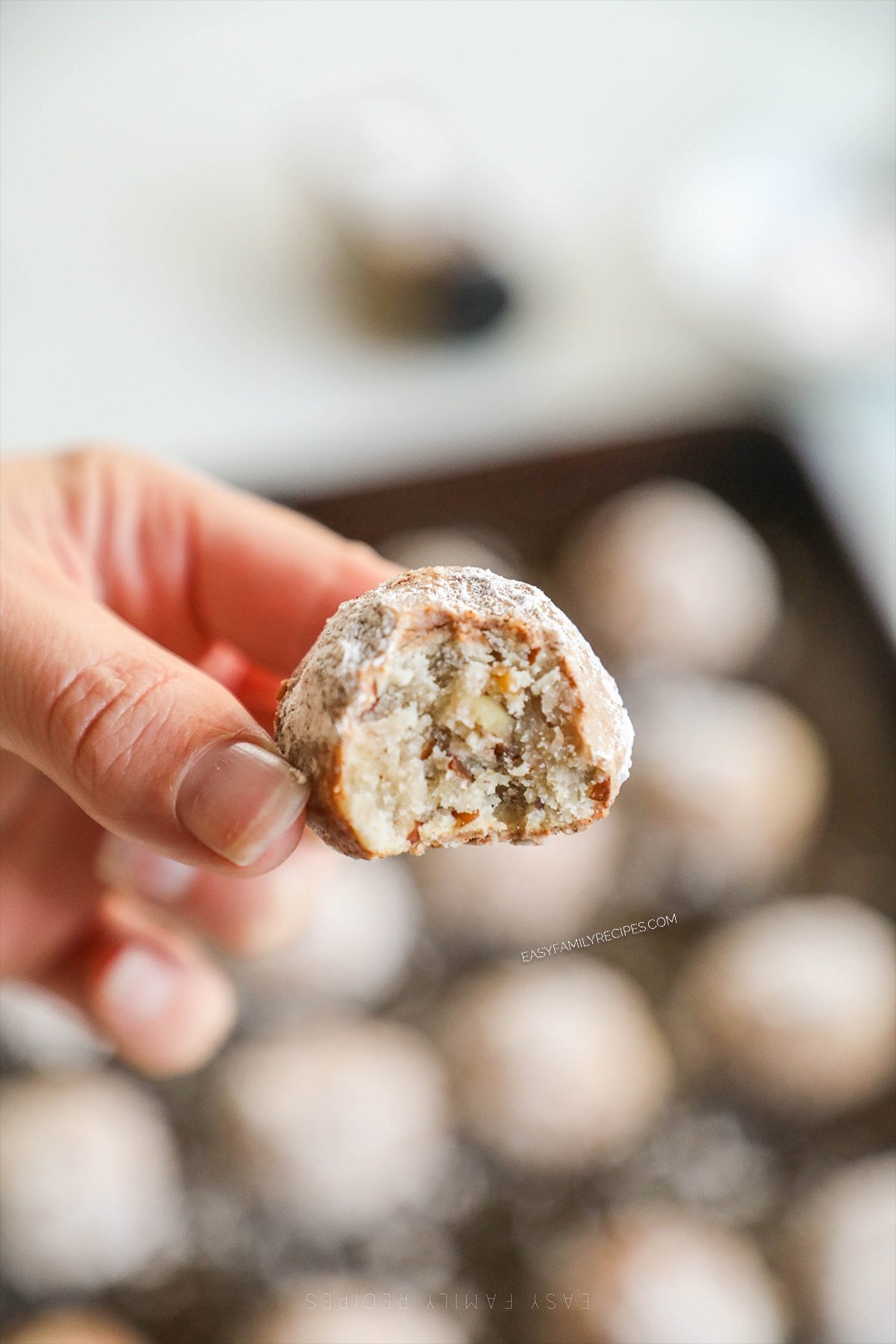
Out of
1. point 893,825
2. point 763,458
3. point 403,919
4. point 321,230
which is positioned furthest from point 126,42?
point 893,825

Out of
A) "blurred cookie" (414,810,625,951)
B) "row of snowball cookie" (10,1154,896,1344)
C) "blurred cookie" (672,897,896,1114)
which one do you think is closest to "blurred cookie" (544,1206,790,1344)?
"row of snowball cookie" (10,1154,896,1344)

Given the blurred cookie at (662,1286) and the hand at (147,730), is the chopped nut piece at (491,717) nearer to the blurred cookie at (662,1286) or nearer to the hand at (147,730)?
the hand at (147,730)

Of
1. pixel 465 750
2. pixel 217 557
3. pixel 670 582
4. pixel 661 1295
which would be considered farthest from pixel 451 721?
pixel 670 582

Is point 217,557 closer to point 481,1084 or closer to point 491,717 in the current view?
point 491,717

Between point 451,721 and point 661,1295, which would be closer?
point 451,721

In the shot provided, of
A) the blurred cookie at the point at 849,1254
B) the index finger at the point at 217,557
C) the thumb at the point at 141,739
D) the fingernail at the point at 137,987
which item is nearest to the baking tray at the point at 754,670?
the blurred cookie at the point at 849,1254

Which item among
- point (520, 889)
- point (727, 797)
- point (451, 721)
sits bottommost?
point (520, 889)

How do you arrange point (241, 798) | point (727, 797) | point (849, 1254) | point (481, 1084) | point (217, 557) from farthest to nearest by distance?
point (727, 797) → point (481, 1084) → point (849, 1254) → point (217, 557) → point (241, 798)
